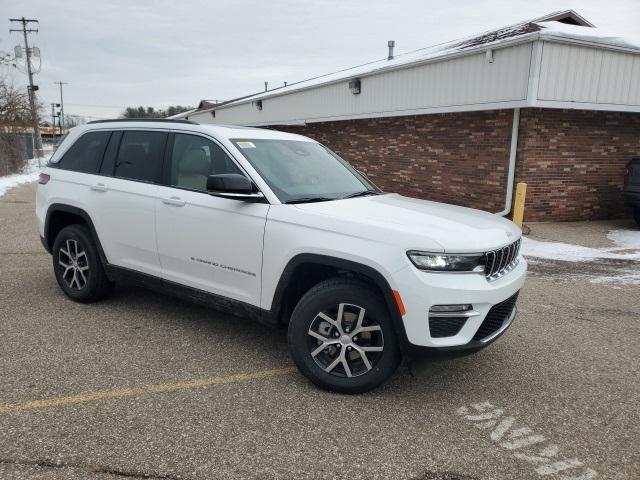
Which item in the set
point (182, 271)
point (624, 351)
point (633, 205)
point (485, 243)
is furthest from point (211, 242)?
point (633, 205)

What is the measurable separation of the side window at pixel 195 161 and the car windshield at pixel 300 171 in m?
0.18

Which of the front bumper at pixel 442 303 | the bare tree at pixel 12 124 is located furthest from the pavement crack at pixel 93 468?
the bare tree at pixel 12 124

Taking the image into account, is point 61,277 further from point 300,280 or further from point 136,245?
point 300,280

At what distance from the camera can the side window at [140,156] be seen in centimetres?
458

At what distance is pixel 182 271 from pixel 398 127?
11.3 m

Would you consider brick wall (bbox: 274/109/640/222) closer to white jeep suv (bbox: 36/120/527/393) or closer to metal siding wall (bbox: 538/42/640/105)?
metal siding wall (bbox: 538/42/640/105)

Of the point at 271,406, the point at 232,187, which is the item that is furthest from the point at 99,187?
the point at 271,406

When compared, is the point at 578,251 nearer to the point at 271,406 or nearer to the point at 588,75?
the point at 588,75

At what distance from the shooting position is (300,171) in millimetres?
4285

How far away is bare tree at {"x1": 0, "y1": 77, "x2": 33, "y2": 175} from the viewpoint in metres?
21.3

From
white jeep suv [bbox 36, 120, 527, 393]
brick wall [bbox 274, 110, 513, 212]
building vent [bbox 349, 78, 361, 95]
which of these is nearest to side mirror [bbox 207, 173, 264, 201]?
white jeep suv [bbox 36, 120, 527, 393]

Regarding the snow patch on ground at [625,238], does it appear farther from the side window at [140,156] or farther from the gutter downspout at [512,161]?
the side window at [140,156]

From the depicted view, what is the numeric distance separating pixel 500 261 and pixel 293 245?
4.59ft

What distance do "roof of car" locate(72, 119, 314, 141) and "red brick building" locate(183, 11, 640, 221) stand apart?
7.07m
